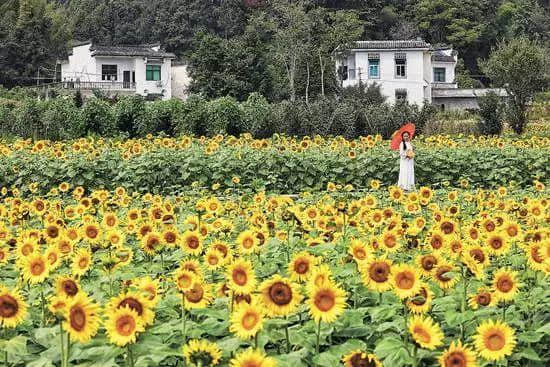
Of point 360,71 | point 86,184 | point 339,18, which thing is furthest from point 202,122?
point 339,18

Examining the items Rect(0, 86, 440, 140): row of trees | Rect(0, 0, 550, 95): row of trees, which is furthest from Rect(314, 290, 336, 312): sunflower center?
Rect(0, 0, 550, 95): row of trees

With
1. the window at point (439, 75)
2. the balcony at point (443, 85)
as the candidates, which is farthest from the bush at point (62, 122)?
the window at point (439, 75)

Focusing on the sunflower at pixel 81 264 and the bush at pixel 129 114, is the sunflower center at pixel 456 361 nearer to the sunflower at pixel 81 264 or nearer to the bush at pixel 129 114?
the sunflower at pixel 81 264

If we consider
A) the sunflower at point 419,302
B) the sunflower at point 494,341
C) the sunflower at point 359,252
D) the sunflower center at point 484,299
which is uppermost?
the sunflower at point 359,252

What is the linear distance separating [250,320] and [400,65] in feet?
98.5

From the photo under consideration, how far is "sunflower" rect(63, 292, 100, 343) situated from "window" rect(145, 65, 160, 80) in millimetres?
33022

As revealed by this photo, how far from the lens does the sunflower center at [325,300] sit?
5.82 ft

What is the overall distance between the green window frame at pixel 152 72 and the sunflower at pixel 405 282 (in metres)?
32.8

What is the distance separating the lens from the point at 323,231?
10.5ft

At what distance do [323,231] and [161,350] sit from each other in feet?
4.78

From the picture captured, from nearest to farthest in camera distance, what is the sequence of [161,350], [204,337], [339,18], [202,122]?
[161,350]
[204,337]
[202,122]
[339,18]

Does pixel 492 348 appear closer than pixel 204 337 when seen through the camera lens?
Yes

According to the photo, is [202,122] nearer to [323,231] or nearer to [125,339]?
[323,231]

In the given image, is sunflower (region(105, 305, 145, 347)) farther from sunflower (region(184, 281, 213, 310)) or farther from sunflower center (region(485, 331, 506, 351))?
sunflower center (region(485, 331, 506, 351))
